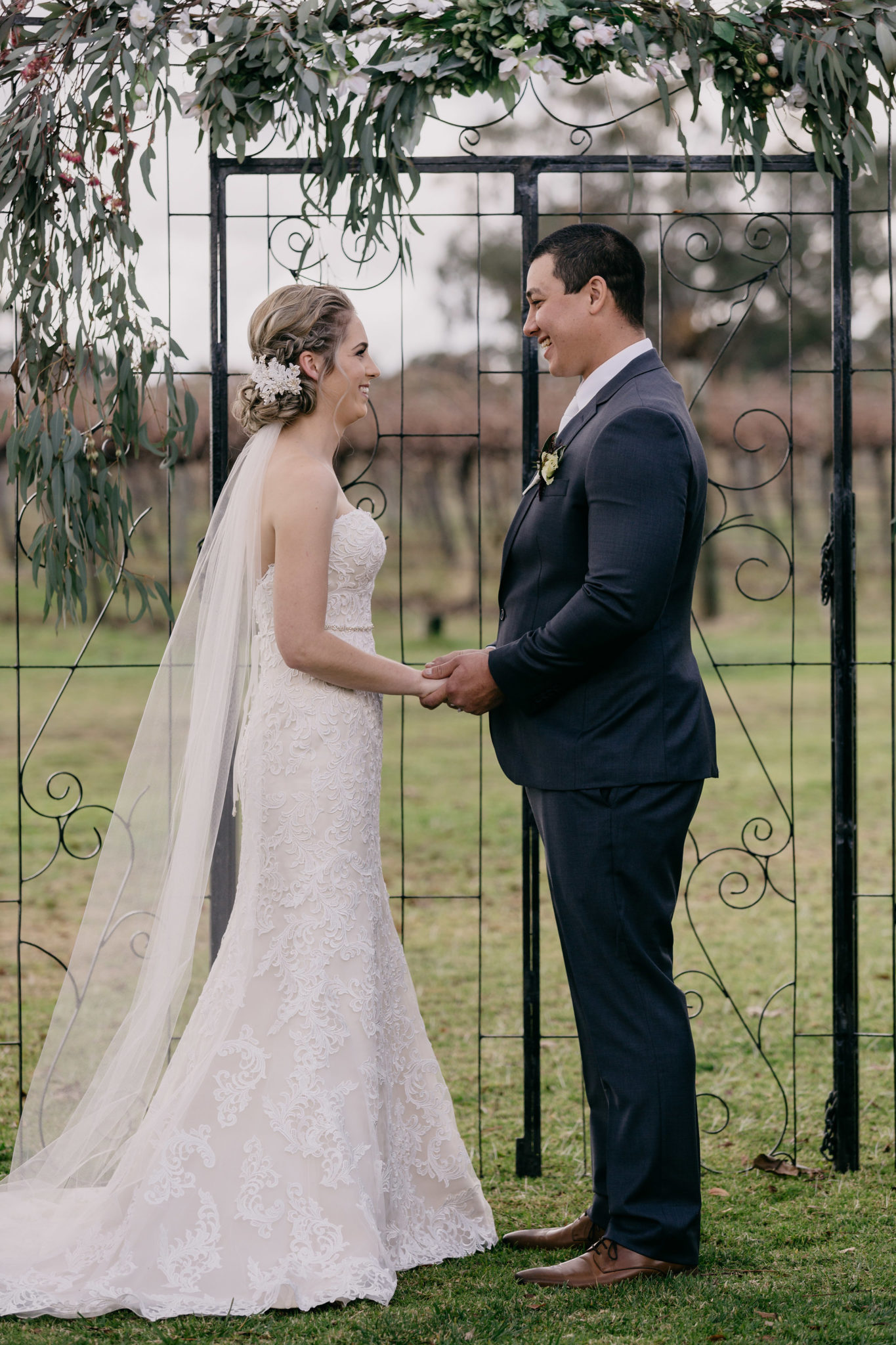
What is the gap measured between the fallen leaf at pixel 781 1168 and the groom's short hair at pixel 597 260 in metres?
2.48

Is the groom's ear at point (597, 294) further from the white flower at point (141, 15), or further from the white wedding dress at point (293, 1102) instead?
the white flower at point (141, 15)

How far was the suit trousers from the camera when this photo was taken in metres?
2.98

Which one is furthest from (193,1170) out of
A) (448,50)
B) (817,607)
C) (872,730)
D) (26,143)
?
(817,607)

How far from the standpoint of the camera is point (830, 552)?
12.8 ft

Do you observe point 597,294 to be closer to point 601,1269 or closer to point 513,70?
point 513,70

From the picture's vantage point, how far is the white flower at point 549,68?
3.44 metres

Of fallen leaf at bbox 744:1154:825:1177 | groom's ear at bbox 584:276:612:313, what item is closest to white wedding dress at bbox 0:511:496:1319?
groom's ear at bbox 584:276:612:313

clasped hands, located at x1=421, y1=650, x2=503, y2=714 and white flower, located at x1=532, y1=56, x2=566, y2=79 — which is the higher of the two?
white flower, located at x1=532, y1=56, x2=566, y2=79

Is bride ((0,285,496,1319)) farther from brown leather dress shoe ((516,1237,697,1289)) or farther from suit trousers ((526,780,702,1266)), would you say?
suit trousers ((526,780,702,1266))

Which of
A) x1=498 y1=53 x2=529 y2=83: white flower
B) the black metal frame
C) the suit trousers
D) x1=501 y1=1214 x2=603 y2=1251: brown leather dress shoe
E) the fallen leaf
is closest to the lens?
the suit trousers

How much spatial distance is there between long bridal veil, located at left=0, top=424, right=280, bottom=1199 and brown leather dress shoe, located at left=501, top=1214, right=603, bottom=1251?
3.22 ft

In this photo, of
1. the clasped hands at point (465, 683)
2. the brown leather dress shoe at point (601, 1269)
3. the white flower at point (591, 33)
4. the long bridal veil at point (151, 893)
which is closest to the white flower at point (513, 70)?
the white flower at point (591, 33)

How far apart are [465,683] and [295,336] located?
0.91 m

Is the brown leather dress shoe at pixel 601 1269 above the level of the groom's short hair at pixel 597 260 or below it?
below
